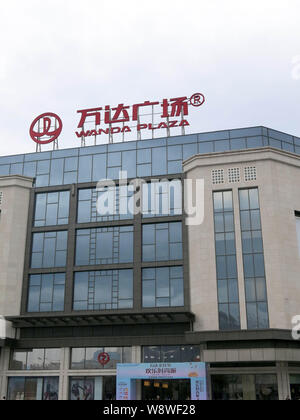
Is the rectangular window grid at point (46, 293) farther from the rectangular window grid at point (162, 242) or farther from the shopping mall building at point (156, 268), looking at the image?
the rectangular window grid at point (162, 242)

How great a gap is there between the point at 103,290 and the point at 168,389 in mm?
11948

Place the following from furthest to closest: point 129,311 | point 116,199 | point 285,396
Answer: point 116,199 < point 129,311 < point 285,396

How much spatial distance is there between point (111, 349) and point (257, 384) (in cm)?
1467

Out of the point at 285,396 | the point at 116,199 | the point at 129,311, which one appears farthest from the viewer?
the point at 116,199

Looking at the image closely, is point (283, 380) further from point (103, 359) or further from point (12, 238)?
point (12, 238)

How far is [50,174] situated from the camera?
53.2m

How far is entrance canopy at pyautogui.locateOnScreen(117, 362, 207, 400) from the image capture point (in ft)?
128

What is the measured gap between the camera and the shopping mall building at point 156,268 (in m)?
41.0

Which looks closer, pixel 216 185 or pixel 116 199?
pixel 216 185

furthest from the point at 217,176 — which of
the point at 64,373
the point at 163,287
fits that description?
the point at 64,373

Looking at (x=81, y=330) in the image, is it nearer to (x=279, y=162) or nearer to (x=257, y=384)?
(x=257, y=384)

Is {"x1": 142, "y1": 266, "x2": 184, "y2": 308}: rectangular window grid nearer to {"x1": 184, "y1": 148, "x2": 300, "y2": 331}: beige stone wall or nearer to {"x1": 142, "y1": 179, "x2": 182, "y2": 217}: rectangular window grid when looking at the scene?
{"x1": 184, "y1": 148, "x2": 300, "y2": 331}: beige stone wall

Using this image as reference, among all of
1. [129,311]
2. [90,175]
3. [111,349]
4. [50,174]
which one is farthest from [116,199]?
[111,349]

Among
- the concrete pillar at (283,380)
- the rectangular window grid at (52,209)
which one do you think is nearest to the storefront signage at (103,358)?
the rectangular window grid at (52,209)
